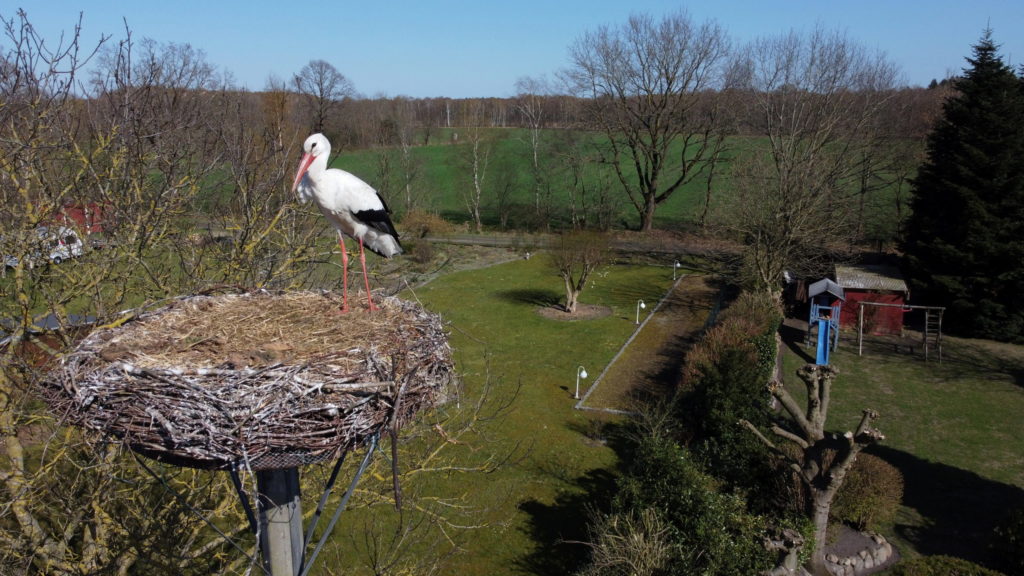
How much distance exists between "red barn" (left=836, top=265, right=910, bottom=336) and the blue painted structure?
37.6 inches

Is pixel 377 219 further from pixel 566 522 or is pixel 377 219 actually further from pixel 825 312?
pixel 825 312

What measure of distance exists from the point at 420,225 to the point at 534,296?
33.8 feet

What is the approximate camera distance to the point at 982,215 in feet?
72.0

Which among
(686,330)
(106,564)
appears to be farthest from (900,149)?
(106,564)

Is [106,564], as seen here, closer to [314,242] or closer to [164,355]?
[164,355]

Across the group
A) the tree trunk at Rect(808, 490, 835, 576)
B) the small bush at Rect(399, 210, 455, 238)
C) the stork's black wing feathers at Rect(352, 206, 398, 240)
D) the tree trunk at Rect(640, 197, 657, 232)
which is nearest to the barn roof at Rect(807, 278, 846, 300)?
the tree trunk at Rect(808, 490, 835, 576)

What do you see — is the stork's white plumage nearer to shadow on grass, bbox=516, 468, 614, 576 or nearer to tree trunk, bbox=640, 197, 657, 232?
shadow on grass, bbox=516, 468, 614, 576

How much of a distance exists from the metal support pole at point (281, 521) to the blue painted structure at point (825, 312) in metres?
17.6

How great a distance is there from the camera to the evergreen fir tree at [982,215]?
864 inches

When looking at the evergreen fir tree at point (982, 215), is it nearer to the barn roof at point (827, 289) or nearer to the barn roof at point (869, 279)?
the barn roof at point (869, 279)

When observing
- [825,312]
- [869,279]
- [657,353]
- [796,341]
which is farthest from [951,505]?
[869,279]

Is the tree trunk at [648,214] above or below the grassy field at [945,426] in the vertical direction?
above

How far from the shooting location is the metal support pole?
4.09 meters

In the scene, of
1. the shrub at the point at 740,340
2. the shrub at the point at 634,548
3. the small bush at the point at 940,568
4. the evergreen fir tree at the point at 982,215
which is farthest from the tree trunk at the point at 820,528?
the evergreen fir tree at the point at 982,215
